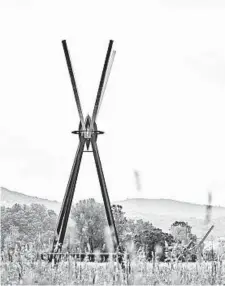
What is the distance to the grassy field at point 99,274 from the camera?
5.50m

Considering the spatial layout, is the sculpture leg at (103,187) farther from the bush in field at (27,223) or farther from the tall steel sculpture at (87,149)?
the bush in field at (27,223)

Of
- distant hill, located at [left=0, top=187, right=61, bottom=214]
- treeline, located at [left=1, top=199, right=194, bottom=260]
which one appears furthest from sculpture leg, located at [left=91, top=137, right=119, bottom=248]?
distant hill, located at [left=0, top=187, right=61, bottom=214]

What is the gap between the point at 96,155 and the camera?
7895 millimetres

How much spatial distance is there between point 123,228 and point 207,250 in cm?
531

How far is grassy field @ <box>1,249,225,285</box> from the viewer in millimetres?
5496

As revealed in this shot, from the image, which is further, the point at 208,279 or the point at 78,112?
the point at 78,112

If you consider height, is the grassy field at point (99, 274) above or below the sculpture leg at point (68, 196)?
below

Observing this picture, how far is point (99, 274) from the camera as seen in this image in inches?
234

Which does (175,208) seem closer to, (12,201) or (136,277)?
(12,201)

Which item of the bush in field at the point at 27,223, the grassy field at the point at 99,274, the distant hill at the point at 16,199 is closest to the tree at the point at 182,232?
the grassy field at the point at 99,274

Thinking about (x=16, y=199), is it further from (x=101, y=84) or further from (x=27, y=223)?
(x=101, y=84)

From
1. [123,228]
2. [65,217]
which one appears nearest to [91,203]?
[123,228]

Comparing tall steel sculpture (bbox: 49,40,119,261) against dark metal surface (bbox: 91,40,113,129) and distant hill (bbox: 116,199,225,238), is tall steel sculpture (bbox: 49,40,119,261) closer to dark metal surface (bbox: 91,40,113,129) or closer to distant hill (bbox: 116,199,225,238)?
dark metal surface (bbox: 91,40,113,129)

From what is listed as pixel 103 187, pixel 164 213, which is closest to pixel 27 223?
pixel 103 187
